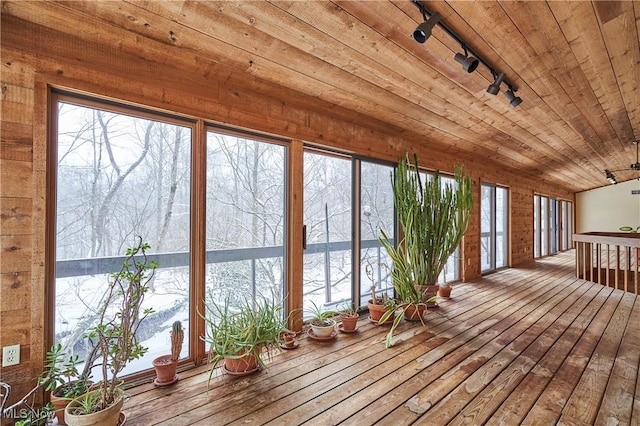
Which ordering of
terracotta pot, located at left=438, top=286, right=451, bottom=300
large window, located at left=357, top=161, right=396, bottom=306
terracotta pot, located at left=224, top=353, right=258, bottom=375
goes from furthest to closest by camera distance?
terracotta pot, located at left=438, top=286, right=451, bottom=300 → large window, located at left=357, top=161, right=396, bottom=306 → terracotta pot, located at left=224, top=353, right=258, bottom=375

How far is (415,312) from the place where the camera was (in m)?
3.15

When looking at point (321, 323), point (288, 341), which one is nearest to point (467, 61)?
point (321, 323)

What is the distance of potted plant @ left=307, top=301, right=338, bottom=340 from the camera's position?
2.71 metres

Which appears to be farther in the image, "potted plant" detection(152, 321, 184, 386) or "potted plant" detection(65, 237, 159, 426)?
"potted plant" detection(152, 321, 184, 386)

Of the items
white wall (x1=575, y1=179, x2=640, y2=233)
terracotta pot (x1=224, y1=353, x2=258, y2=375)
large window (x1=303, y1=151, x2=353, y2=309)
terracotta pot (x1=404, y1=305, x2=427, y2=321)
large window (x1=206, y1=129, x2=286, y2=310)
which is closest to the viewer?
terracotta pot (x1=224, y1=353, x2=258, y2=375)

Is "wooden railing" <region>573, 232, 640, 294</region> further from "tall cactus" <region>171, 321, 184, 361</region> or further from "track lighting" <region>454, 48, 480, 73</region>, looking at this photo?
"tall cactus" <region>171, 321, 184, 361</region>

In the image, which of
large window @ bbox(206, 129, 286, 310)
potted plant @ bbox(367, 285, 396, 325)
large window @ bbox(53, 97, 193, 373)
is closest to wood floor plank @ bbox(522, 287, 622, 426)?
potted plant @ bbox(367, 285, 396, 325)

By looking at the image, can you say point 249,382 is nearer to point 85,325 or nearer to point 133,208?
point 85,325

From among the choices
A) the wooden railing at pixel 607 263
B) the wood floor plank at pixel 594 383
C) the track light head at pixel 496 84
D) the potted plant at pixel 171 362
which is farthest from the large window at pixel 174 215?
the wooden railing at pixel 607 263

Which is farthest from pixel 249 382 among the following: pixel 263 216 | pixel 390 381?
pixel 263 216

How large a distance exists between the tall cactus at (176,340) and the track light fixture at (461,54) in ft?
8.11

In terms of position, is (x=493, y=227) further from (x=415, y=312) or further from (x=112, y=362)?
(x=112, y=362)

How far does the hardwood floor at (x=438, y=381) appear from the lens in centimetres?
168

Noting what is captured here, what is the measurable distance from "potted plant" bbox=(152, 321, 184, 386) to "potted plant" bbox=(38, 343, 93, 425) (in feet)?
1.31
